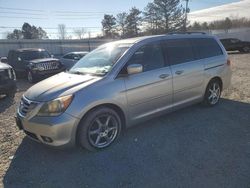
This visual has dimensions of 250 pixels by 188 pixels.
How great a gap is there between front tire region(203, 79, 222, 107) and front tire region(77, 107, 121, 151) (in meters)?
2.67

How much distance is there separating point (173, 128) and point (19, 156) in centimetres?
282

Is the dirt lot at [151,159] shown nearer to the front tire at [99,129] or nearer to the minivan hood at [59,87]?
the front tire at [99,129]

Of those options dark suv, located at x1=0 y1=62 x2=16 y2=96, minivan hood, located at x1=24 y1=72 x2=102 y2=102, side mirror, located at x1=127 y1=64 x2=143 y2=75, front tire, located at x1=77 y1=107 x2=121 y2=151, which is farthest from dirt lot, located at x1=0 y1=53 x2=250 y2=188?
dark suv, located at x1=0 y1=62 x2=16 y2=96

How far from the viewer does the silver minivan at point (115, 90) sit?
4.00 metres

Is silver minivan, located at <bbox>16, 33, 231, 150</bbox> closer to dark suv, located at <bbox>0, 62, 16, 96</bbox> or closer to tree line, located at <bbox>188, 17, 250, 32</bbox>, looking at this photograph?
dark suv, located at <bbox>0, 62, 16, 96</bbox>

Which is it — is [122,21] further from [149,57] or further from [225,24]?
[149,57]

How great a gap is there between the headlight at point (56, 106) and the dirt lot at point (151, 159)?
30.9 inches

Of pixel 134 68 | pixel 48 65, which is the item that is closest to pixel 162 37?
pixel 134 68

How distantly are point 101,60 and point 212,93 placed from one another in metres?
2.92

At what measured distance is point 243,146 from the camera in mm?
4293

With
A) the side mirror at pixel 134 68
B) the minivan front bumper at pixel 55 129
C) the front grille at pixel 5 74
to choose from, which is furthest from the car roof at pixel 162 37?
the front grille at pixel 5 74

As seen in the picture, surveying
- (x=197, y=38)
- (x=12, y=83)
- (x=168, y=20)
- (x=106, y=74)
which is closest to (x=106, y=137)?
(x=106, y=74)

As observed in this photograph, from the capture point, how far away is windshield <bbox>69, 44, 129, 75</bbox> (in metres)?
4.72

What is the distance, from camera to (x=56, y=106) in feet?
13.0
